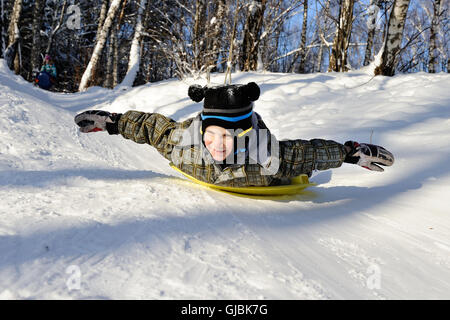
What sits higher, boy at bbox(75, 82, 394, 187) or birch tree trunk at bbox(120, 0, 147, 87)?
birch tree trunk at bbox(120, 0, 147, 87)

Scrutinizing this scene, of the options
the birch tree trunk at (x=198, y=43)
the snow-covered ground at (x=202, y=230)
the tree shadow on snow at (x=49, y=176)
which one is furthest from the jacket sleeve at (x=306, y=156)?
the birch tree trunk at (x=198, y=43)

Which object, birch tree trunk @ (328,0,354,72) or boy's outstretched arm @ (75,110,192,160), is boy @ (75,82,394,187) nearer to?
boy's outstretched arm @ (75,110,192,160)

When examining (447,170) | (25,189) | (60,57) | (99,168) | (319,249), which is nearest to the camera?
(319,249)

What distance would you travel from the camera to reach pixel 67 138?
2455mm

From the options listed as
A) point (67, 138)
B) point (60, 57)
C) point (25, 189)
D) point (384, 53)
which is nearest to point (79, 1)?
point (60, 57)

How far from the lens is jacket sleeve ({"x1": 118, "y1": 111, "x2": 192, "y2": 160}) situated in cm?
202

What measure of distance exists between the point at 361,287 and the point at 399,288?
0.12 m

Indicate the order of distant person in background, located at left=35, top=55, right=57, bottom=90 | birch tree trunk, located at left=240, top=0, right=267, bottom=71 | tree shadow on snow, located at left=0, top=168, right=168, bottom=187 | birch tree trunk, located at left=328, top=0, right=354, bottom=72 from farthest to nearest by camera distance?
distant person in background, located at left=35, top=55, right=57, bottom=90, birch tree trunk, located at left=240, top=0, right=267, bottom=71, birch tree trunk, located at left=328, top=0, right=354, bottom=72, tree shadow on snow, located at left=0, top=168, right=168, bottom=187

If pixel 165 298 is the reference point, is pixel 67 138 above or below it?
above

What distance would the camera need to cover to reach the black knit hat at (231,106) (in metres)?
1.70

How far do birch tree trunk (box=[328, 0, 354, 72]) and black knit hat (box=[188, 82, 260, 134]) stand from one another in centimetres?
541

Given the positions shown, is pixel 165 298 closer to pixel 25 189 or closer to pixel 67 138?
pixel 25 189

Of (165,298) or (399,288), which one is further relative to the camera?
(399,288)

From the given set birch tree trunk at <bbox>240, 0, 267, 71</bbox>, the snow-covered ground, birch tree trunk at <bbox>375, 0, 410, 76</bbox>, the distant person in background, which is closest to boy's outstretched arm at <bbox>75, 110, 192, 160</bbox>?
the snow-covered ground
